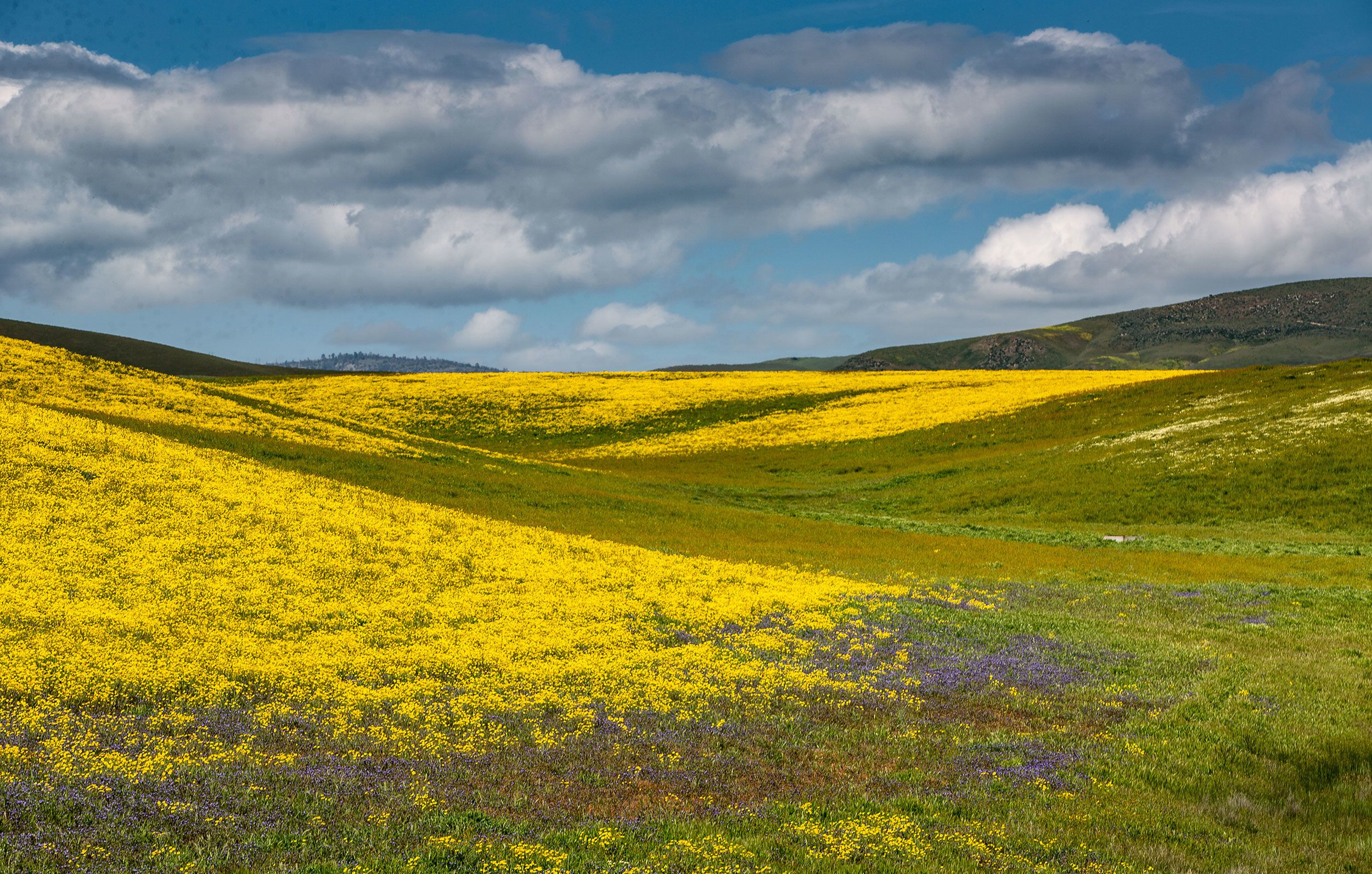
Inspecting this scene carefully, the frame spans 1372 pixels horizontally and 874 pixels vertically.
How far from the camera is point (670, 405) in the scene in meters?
110

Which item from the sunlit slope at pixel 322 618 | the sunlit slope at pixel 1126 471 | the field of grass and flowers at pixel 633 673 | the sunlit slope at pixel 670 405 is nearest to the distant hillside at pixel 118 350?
the sunlit slope at pixel 670 405

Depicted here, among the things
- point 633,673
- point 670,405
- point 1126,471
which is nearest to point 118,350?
point 670,405

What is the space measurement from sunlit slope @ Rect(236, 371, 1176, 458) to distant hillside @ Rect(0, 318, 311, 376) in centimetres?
5638

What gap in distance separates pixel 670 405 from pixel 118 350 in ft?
465

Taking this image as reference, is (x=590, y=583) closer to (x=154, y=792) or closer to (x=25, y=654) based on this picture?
(x=25, y=654)

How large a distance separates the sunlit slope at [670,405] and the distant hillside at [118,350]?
56.4m

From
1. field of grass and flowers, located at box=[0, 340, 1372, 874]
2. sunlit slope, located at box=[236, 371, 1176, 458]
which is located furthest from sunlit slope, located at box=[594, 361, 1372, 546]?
sunlit slope, located at box=[236, 371, 1176, 458]

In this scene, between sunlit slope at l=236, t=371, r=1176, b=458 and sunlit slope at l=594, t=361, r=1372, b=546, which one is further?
sunlit slope at l=236, t=371, r=1176, b=458

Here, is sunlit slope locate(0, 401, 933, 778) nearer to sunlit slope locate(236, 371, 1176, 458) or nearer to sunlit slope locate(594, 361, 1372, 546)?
sunlit slope locate(594, 361, 1372, 546)

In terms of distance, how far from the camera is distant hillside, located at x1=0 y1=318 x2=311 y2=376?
175875mm

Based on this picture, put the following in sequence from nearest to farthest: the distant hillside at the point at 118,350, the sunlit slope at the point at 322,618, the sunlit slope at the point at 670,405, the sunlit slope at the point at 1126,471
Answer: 1. the sunlit slope at the point at 322,618
2. the sunlit slope at the point at 1126,471
3. the sunlit slope at the point at 670,405
4. the distant hillside at the point at 118,350

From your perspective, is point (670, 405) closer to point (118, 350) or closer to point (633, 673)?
point (633, 673)

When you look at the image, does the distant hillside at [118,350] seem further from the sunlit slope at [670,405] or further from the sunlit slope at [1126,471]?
the sunlit slope at [1126,471]

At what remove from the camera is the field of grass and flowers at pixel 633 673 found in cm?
1216
